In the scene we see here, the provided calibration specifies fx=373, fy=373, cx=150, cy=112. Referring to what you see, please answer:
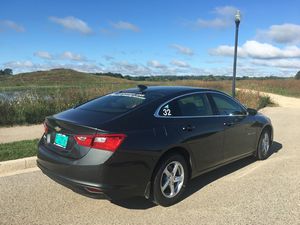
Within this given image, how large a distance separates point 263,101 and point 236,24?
7162 mm

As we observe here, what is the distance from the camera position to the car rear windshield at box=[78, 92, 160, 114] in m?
5.08

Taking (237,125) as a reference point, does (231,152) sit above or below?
below

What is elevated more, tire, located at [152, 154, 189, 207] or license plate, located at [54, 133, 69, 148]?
license plate, located at [54, 133, 69, 148]

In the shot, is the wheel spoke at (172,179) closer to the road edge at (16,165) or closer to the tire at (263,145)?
the tire at (263,145)

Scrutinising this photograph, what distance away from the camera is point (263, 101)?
2164 centimetres

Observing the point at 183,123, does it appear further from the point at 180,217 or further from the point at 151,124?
the point at 180,217

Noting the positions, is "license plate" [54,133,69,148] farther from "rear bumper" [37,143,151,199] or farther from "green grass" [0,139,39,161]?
"green grass" [0,139,39,161]

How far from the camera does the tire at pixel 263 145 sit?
7.49 meters

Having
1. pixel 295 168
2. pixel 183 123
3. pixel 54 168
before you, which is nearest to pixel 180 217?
pixel 183 123

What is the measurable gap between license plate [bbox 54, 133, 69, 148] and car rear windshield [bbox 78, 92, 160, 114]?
643 millimetres

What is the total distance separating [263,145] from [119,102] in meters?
3.65

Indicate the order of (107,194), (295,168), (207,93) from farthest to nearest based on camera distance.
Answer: (295,168) → (207,93) → (107,194)

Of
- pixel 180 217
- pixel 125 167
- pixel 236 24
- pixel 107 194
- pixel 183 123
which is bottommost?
pixel 180 217

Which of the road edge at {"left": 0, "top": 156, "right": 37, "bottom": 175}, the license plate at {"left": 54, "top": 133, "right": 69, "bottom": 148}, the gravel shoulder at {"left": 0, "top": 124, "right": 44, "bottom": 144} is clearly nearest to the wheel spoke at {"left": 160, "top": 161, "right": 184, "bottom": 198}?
the license plate at {"left": 54, "top": 133, "right": 69, "bottom": 148}
